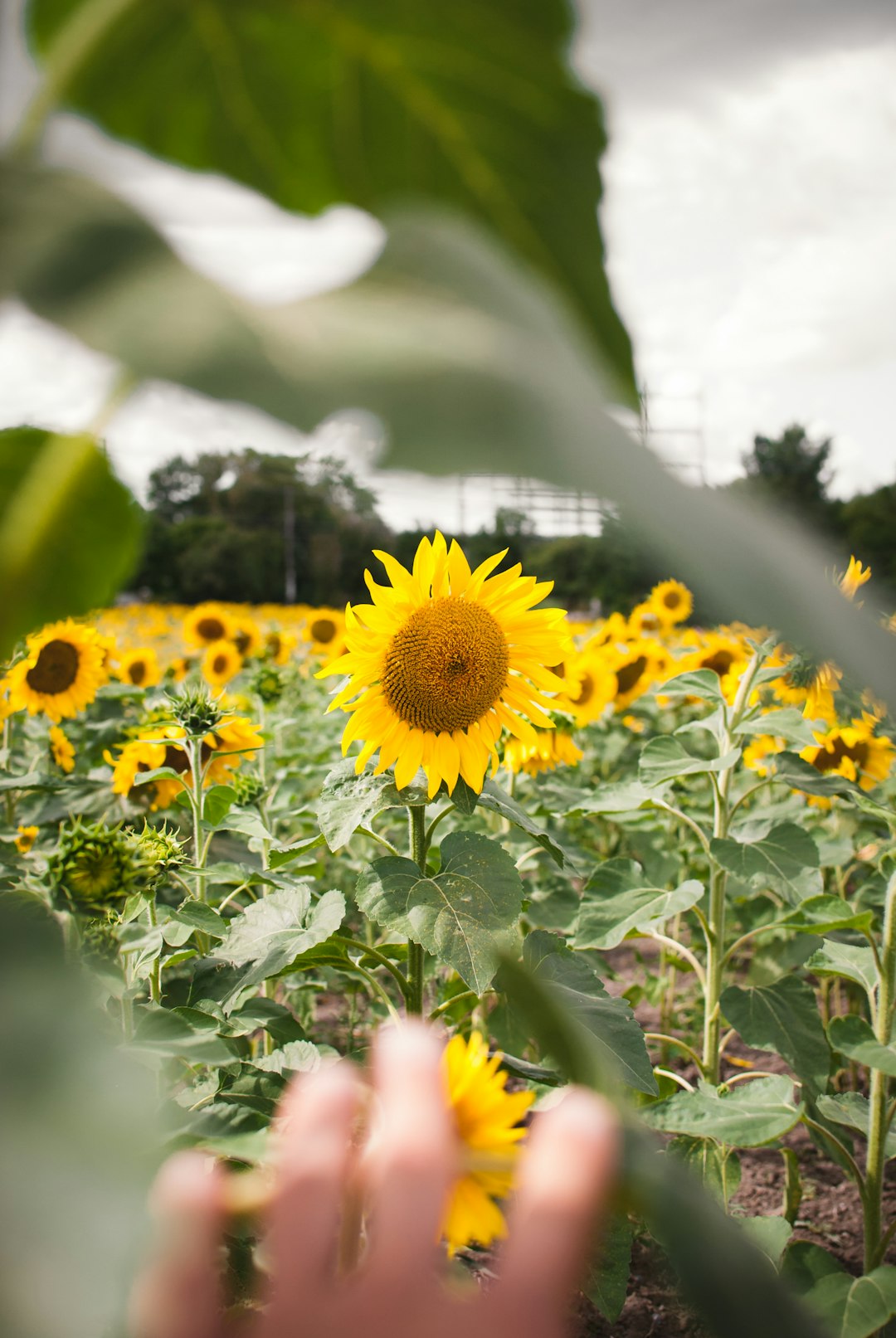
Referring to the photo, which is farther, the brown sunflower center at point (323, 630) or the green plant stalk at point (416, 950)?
the brown sunflower center at point (323, 630)

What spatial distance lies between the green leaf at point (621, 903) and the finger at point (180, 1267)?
1.01 metres

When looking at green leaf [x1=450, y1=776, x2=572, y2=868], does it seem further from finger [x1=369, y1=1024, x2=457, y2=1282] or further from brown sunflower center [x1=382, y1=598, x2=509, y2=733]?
finger [x1=369, y1=1024, x2=457, y2=1282]

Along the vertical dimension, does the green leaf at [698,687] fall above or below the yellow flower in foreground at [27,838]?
above

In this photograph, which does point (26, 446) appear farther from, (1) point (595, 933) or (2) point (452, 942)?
(1) point (595, 933)

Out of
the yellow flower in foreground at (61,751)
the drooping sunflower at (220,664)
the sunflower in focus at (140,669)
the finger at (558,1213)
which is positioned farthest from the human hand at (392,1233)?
the drooping sunflower at (220,664)

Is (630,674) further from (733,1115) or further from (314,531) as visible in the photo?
(733,1115)

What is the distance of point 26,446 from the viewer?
169mm

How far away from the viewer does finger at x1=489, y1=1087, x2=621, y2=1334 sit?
12 centimetres

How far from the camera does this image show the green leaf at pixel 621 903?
1.11 m

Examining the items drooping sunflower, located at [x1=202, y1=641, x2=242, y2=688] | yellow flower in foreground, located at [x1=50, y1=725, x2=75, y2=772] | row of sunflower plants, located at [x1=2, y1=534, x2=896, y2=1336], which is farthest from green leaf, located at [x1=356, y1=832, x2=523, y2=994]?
drooping sunflower, located at [x1=202, y1=641, x2=242, y2=688]

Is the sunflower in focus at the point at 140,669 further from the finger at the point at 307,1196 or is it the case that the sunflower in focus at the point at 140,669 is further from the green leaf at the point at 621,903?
the finger at the point at 307,1196

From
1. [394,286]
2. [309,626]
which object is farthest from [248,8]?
[309,626]

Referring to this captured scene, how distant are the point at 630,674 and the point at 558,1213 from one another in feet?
7.57

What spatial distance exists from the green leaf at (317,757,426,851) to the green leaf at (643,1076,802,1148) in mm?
377
